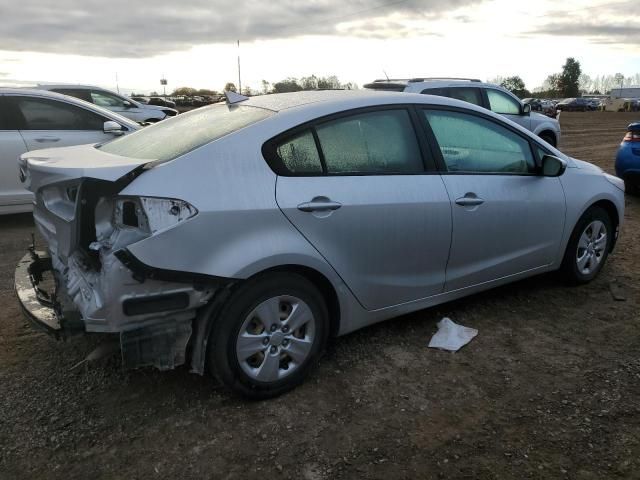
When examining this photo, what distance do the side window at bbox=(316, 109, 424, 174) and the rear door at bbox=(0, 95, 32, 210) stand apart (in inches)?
185


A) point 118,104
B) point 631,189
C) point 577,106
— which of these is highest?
point 118,104

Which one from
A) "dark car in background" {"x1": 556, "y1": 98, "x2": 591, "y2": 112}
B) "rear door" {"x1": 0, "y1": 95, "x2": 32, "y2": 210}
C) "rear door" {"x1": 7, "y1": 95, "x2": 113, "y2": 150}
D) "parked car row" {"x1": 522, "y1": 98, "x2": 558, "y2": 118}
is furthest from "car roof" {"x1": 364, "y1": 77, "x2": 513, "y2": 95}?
"dark car in background" {"x1": 556, "y1": 98, "x2": 591, "y2": 112}

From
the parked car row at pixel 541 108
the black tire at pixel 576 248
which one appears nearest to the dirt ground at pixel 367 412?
the black tire at pixel 576 248

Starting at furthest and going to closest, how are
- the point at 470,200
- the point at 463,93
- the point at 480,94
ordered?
the point at 480,94 → the point at 463,93 → the point at 470,200

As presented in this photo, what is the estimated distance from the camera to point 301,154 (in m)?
3.04

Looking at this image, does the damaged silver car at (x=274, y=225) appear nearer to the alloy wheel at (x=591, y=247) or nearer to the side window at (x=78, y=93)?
the alloy wheel at (x=591, y=247)

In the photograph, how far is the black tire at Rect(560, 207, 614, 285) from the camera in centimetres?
444

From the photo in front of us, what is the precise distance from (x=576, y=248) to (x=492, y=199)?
1.21 m

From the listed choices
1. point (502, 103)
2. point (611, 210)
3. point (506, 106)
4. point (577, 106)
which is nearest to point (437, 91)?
point (502, 103)

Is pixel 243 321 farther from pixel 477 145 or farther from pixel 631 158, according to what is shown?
pixel 631 158

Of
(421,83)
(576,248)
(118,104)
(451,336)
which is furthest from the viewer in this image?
(118,104)

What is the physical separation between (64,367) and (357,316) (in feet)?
5.86

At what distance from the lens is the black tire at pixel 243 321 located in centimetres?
275

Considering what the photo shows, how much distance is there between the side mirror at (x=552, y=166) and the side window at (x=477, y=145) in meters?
0.08
